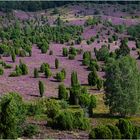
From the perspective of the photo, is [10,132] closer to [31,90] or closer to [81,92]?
[81,92]

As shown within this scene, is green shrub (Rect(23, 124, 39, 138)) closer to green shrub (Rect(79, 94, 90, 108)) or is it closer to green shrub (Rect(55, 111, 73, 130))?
green shrub (Rect(55, 111, 73, 130))

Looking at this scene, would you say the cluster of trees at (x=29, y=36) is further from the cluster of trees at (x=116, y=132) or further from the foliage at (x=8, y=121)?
the foliage at (x=8, y=121)

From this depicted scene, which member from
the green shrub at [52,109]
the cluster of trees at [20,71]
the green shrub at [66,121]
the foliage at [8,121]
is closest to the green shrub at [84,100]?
the green shrub at [52,109]

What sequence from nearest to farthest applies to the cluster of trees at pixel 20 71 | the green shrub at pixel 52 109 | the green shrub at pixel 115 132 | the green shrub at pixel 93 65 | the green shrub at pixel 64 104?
the green shrub at pixel 115 132
the green shrub at pixel 52 109
the green shrub at pixel 64 104
the cluster of trees at pixel 20 71
the green shrub at pixel 93 65

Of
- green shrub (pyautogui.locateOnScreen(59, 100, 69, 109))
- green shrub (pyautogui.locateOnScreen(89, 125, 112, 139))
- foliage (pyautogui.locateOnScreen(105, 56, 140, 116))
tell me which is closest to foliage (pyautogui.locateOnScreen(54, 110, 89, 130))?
green shrub (pyautogui.locateOnScreen(89, 125, 112, 139))

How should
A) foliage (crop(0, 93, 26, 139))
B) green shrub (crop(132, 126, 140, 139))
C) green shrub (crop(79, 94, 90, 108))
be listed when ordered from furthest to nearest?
1. green shrub (crop(79, 94, 90, 108))
2. green shrub (crop(132, 126, 140, 139))
3. foliage (crop(0, 93, 26, 139))

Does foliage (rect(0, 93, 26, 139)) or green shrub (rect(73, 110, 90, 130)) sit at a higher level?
foliage (rect(0, 93, 26, 139))

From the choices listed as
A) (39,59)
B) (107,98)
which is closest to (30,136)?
(107,98)

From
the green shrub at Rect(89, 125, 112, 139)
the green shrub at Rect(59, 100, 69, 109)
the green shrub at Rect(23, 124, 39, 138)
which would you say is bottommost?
the green shrub at Rect(59, 100, 69, 109)

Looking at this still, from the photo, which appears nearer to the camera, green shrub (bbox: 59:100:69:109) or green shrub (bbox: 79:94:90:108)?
green shrub (bbox: 59:100:69:109)

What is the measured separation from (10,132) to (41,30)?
Answer: 128538 mm

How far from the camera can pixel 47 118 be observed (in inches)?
2319

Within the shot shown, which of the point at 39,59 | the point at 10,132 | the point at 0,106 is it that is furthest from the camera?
the point at 39,59

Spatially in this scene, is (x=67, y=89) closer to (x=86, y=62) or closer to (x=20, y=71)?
(x=20, y=71)
